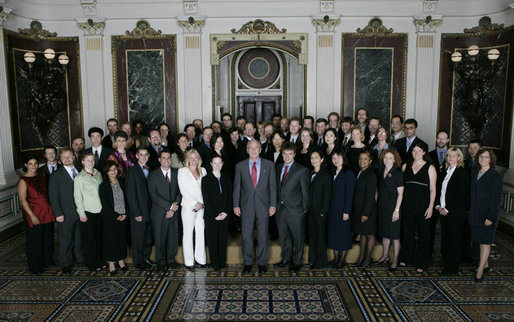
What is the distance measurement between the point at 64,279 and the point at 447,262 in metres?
5.13

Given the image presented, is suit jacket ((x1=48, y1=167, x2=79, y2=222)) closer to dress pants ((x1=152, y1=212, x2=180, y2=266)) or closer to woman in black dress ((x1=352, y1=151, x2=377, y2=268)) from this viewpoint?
dress pants ((x1=152, y1=212, x2=180, y2=266))

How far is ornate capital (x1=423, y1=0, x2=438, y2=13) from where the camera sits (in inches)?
325

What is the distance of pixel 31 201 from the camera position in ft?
17.2

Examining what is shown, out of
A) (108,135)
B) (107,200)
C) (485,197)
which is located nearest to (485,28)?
(485,197)

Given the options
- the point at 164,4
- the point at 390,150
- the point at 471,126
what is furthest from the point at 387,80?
the point at 164,4

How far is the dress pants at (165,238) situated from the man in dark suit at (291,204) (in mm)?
1454

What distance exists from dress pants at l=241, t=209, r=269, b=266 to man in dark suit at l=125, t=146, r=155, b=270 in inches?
52.8

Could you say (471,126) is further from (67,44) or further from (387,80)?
(67,44)

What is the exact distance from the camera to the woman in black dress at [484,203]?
482 centimetres

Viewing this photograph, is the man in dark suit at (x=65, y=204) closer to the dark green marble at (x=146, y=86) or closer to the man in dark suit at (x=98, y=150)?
the man in dark suit at (x=98, y=150)

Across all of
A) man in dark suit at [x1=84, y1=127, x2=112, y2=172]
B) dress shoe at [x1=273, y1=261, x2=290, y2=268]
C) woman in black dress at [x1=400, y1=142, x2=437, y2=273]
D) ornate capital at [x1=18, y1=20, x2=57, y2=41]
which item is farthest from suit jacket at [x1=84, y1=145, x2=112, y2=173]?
A: woman in black dress at [x1=400, y1=142, x2=437, y2=273]

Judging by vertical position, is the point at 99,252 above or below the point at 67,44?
below

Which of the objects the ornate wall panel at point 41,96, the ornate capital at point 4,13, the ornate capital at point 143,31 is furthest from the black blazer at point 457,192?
the ornate capital at point 4,13

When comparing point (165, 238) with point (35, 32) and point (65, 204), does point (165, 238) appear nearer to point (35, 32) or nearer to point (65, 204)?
point (65, 204)
